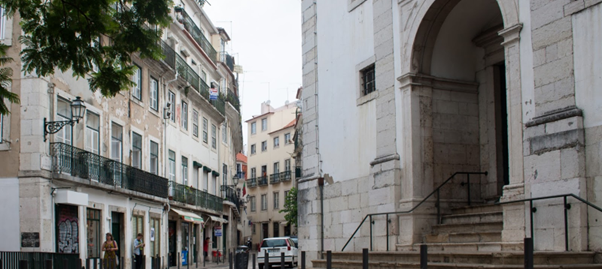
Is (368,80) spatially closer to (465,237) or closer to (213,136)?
(465,237)

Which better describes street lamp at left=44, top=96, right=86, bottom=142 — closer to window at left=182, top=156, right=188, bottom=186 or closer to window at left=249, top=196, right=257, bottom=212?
window at left=182, top=156, right=188, bottom=186

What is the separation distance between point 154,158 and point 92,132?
237 inches

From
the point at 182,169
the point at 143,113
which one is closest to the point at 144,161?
the point at 143,113

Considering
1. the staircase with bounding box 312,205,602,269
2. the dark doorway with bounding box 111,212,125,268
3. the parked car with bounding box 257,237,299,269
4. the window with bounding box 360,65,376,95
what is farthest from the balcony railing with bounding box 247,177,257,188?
the staircase with bounding box 312,205,602,269

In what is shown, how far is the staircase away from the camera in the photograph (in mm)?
9453

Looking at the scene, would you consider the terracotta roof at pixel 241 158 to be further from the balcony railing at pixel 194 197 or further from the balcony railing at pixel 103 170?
the balcony railing at pixel 103 170

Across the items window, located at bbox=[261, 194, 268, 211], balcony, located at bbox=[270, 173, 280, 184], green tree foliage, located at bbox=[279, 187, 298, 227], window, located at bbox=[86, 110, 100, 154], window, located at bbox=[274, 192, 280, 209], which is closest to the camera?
window, located at bbox=[86, 110, 100, 154]

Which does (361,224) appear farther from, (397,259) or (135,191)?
(135,191)

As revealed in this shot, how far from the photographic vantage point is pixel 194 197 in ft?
109

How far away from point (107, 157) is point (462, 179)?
1262cm

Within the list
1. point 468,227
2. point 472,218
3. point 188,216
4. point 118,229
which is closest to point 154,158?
point 188,216

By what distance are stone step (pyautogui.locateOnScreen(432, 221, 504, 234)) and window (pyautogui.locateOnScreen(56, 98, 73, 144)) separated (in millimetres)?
10993

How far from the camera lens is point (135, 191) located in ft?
80.8

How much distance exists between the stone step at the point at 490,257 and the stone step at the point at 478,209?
1.30 metres
